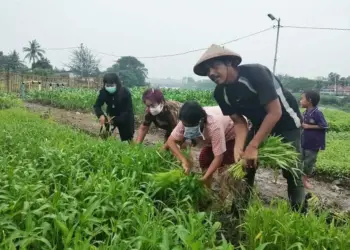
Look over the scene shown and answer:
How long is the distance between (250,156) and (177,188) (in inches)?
27.3

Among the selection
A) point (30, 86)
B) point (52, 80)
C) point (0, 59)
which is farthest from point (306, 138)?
point (0, 59)

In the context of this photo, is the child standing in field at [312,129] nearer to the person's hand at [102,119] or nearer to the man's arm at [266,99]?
the man's arm at [266,99]

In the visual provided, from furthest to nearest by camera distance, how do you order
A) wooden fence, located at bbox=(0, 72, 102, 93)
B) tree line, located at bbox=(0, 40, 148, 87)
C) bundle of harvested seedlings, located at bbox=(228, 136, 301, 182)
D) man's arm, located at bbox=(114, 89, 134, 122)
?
tree line, located at bbox=(0, 40, 148, 87) → wooden fence, located at bbox=(0, 72, 102, 93) → man's arm, located at bbox=(114, 89, 134, 122) → bundle of harvested seedlings, located at bbox=(228, 136, 301, 182)

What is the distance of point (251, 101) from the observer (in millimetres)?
2979

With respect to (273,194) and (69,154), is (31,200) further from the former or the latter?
(273,194)

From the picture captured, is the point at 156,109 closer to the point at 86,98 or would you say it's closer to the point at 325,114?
the point at 86,98

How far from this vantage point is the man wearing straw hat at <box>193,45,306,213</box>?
2.77 m

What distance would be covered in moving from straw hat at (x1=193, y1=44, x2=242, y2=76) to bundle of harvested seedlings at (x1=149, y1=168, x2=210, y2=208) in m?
0.90

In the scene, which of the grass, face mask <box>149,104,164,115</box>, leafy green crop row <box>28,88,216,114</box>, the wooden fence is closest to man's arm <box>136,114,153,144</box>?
face mask <box>149,104,164,115</box>

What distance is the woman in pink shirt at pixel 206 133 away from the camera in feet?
10.3

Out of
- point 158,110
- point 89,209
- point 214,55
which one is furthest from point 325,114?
point 89,209

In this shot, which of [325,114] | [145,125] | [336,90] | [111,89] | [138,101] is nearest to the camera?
[145,125]

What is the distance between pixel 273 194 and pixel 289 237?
2.67 metres

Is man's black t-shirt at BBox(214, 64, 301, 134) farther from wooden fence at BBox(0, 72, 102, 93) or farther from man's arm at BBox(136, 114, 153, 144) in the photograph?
wooden fence at BBox(0, 72, 102, 93)
